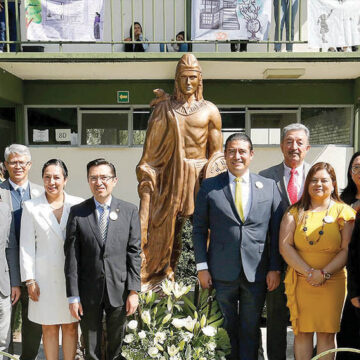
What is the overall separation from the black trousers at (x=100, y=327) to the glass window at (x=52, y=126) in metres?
6.42

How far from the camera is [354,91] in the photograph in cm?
869

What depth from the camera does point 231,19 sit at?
686 centimetres

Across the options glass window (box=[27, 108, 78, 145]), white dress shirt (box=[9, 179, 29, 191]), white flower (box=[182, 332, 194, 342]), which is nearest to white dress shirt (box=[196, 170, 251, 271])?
white flower (box=[182, 332, 194, 342])

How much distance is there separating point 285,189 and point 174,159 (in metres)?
1.04

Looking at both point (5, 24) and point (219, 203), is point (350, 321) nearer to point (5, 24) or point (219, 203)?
point (219, 203)

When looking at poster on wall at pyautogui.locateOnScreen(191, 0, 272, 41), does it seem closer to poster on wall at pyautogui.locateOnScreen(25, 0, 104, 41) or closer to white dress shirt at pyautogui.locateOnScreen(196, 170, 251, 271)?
poster on wall at pyautogui.locateOnScreen(25, 0, 104, 41)

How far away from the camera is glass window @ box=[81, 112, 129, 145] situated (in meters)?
8.80

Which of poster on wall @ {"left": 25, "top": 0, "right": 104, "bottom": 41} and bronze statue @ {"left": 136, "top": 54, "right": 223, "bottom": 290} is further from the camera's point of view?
poster on wall @ {"left": 25, "top": 0, "right": 104, "bottom": 41}

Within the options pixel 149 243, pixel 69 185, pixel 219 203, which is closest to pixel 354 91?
pixel 69 185

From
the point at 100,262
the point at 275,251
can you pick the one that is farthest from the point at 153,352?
the point at 275,251

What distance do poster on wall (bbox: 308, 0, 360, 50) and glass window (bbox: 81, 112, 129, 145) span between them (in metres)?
3.74

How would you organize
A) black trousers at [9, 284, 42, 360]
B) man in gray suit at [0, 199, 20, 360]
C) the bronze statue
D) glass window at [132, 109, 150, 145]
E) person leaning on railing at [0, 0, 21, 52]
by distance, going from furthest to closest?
→ glass window at [132, 109, 150, 145] → person leaning on railing at [0, 0, 21, 52] → the bronze statue → black trousers at [9, 284, 42, 360] → man in gray suit at [0, 199, 20, 360]

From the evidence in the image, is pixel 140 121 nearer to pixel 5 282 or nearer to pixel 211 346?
pixel 5 282

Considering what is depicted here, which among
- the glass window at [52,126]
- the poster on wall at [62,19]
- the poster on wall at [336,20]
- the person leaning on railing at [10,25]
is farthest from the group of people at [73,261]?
the glass window at [52,126]
